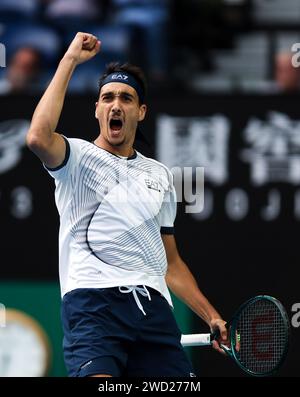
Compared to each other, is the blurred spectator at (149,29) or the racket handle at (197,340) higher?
the blurred spectator at (149,29)

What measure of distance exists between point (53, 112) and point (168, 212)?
1.09 meters

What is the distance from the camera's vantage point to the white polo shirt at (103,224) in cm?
635

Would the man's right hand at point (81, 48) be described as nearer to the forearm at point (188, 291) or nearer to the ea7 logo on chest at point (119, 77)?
the ea7 logo on chest at point (119, 77)

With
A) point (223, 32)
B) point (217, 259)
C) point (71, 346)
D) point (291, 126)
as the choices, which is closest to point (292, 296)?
point (217, 259)

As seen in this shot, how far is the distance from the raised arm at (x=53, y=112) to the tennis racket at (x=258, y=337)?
4.40ft

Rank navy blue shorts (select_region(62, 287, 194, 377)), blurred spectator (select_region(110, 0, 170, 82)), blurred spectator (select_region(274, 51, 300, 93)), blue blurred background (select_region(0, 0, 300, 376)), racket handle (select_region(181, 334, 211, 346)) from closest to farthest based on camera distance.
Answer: navy blue shorts (select_region(62, 287, 194, 377)) < racket handle (select_region(181, 334, 211, 346)) < blue blurred background (select_region(0, 0, 300, 376)) < blurred spectator (select_region(274, 51, 300, 93)) < blurred spectator (select_region(110, 0, 170, 82))

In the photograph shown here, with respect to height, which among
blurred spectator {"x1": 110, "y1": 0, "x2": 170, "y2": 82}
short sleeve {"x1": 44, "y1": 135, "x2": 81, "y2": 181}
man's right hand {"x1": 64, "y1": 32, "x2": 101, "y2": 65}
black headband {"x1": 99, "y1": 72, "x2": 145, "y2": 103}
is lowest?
short sleeve {"x1": 44, "y1": 135, "x2": 81, "y2": 181}

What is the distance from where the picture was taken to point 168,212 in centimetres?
682

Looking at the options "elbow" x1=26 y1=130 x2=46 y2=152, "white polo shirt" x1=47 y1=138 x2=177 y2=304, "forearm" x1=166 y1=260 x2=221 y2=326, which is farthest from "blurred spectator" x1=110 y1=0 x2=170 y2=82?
"elbow" x1=26 y1=130 x2=46 y2=152

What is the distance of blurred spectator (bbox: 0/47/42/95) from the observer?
10617 mm

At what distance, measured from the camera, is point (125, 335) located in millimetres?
6281

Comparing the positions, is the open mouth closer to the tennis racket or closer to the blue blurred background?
the tennis racket

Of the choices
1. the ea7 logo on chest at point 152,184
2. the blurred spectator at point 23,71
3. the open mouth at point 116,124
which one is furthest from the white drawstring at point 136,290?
the blurred spectator at point 23,71
